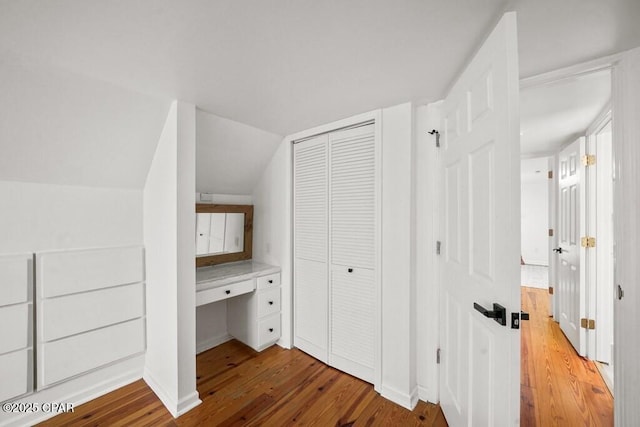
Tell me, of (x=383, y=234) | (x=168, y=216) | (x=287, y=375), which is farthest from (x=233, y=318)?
(x=383, y=234)

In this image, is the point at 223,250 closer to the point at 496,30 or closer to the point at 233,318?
the point at 233,318

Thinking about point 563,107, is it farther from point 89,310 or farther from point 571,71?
point 89,310

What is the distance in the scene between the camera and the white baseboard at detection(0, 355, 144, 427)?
169cm

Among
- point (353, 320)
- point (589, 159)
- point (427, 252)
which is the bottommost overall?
point (353, 320)

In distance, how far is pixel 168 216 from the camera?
1899 mm

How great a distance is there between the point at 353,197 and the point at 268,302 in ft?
4.35

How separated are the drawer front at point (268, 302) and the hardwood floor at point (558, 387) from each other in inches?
80.0

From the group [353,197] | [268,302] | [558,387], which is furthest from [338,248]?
[558,387]

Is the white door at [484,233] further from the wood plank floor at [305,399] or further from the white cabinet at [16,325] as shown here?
the white cabinet at [16,325]

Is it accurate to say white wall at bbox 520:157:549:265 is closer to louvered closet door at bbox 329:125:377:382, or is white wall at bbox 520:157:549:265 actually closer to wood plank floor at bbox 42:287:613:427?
wood plank floor at bbox 42:287:613:427

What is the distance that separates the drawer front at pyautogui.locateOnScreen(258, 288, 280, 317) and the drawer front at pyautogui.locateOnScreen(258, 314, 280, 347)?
6 centimetres

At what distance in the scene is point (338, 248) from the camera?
2342mm

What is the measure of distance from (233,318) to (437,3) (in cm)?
294

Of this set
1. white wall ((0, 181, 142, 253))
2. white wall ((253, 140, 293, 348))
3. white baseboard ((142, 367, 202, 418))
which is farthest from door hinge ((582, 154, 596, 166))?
white wall ((0, 181, 142, 253))
